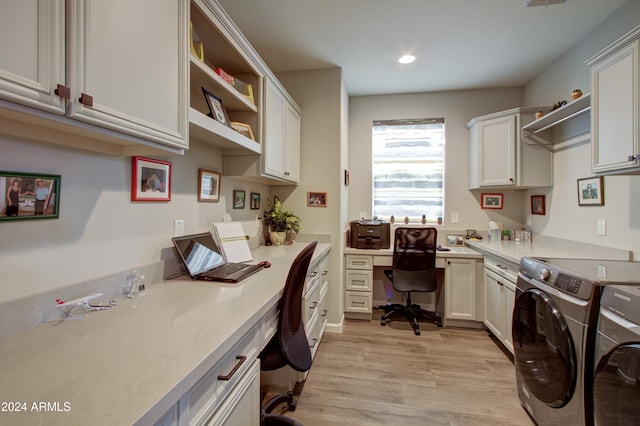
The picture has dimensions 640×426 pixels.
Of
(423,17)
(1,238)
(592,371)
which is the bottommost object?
(592,371)

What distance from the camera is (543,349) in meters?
1.53

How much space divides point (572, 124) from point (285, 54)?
9.03ft

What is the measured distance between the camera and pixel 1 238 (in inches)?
33.3

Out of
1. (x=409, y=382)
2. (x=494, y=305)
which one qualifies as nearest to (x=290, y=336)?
(x=409, y=382)

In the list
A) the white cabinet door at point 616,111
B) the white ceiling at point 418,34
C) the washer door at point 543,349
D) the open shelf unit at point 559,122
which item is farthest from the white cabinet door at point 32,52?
the open shelf unit at point 559,122

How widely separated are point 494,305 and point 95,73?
10.5 feet

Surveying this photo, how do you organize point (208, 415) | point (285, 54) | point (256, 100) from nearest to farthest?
point (208, 415) < point (256, 100) < point (285, 54)

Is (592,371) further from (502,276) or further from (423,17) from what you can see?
(423,17)

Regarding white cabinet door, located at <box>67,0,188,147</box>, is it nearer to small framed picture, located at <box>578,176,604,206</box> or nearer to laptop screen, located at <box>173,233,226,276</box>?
laptop screen, located at <box>173,233,226,276</box>

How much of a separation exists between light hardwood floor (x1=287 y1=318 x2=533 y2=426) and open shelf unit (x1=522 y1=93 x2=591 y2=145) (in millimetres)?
2098

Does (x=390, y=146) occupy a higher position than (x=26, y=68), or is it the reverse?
(x=390, y=146)

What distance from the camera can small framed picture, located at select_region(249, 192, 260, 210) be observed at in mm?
2557

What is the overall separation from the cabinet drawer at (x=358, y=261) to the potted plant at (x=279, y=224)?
0.76m

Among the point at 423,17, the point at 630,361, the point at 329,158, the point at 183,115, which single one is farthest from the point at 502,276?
the point at 183,115
